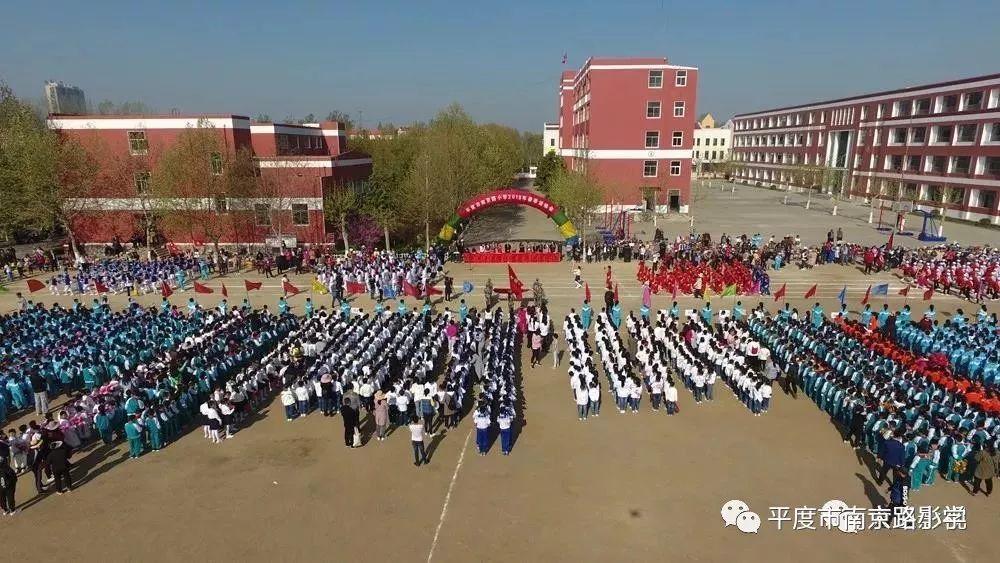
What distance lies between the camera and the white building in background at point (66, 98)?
6081 centimetres

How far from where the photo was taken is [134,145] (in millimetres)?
35281

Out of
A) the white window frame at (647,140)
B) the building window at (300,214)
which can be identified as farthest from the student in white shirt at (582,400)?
the white window frame at (647,140)

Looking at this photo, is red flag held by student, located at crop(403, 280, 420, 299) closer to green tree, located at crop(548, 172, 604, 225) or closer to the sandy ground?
the sandy ground

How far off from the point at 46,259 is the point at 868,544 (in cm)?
3835

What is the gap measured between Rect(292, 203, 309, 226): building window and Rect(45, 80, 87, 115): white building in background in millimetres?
38546

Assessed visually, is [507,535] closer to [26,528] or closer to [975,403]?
[26,528]

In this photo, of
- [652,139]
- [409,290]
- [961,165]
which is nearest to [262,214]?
[409,290]

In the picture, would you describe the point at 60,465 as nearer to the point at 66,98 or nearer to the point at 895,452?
the point at 895,452

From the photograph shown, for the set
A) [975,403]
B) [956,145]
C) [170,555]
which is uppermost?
[956,145]

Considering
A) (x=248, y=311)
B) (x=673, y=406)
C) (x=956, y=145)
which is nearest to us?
(x=673, y=406)

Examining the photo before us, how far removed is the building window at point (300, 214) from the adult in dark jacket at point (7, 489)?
2672cm

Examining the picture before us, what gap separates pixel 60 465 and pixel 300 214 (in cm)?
2660

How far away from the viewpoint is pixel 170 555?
912 centimetres

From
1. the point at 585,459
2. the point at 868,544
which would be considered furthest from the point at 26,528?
the point at 868,544
